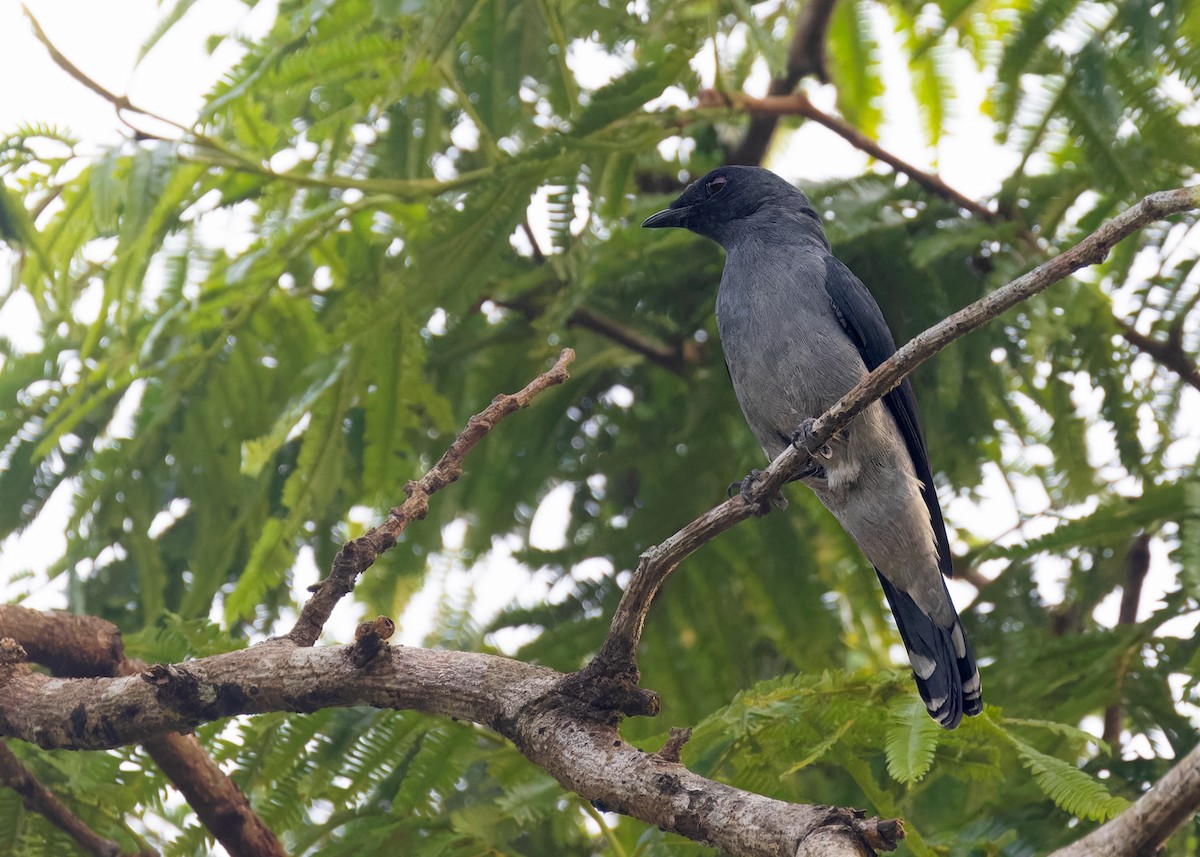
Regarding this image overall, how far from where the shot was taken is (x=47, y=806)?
3.90 m

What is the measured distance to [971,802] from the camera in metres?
4.53

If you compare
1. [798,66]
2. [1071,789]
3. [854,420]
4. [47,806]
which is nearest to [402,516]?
[47,806]

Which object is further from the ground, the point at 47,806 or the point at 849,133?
the point at 849,133

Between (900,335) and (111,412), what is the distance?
334 centimetres

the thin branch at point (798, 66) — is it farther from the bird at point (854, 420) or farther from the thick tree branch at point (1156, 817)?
the thick tree branch at point (1156, 817)

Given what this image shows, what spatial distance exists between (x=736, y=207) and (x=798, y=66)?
117 cm

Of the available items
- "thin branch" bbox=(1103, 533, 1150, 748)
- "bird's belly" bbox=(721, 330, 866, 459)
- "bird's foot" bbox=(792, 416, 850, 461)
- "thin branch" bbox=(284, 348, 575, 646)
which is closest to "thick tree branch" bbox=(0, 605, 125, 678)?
"thin branch" bbox=(284, 348, 575, 646)

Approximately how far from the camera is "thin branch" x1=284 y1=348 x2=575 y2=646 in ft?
10.7

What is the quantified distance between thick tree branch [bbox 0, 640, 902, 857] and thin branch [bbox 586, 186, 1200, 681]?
17 centimetres

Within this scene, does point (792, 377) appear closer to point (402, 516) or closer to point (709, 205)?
point (709, 205)

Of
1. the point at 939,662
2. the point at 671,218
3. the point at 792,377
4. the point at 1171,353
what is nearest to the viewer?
the point at 939,662

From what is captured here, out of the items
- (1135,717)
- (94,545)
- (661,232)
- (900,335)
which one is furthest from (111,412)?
(1135,717)

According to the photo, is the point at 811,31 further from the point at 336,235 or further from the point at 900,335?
the point at 336,235

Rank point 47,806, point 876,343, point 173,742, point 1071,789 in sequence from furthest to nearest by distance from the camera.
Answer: point 876,343 → point 47,806 → point 173,742 → point 1071,789
